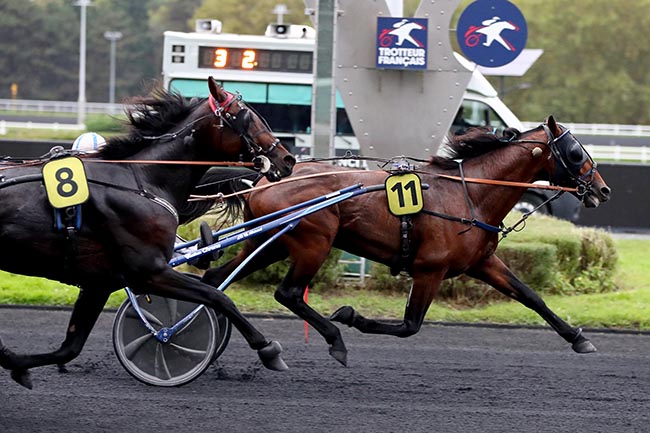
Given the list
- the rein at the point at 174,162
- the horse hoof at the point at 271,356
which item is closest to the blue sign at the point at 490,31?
Result: the rein at the point at 174,162

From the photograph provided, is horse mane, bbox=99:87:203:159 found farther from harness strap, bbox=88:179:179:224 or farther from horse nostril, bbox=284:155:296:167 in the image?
horse nostril, bbox=284:155:296:167

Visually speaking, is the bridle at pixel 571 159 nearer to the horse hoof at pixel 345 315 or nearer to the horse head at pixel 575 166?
the horse head at pixel 575 166

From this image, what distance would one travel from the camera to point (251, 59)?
1386 centimetres

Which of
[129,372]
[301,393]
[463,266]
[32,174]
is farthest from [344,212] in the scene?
[32,174]

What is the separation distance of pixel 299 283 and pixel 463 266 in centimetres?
101

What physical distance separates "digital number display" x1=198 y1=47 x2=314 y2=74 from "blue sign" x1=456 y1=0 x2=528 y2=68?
216 inches

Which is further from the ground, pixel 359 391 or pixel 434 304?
pixel 359 391

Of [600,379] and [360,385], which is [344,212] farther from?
[600,379]

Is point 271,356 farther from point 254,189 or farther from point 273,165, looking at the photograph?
point 254,189

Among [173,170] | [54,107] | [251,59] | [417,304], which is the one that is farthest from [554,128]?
[54,107]

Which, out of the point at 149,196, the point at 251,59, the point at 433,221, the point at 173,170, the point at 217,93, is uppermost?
the point at 251,59

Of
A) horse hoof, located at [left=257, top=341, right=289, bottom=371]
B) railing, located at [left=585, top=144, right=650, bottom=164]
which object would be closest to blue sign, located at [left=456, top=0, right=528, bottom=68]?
horse hoof, located at [left=257, top=341, right=289, bottom=371]

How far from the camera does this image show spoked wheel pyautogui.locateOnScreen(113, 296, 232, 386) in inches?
236

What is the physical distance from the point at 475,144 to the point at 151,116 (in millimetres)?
2152
